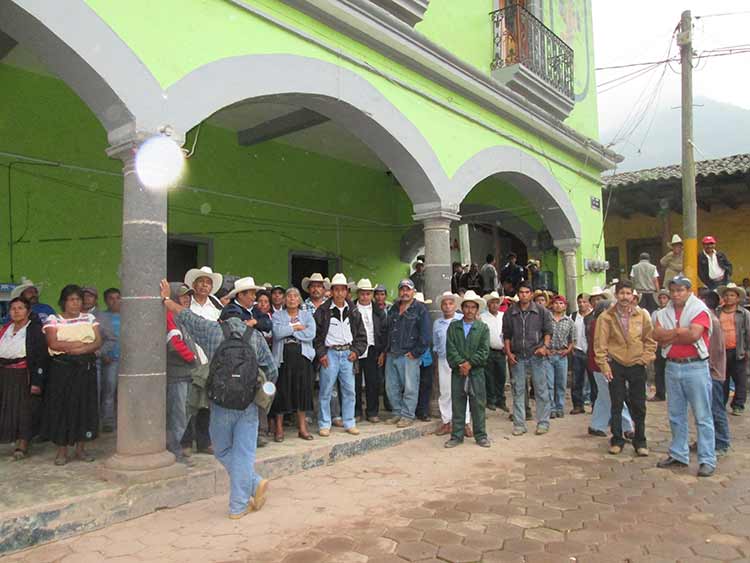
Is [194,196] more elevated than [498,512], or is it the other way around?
[194,196]

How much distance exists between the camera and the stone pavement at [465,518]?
151 inches

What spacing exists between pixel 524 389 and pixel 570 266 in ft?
16.6

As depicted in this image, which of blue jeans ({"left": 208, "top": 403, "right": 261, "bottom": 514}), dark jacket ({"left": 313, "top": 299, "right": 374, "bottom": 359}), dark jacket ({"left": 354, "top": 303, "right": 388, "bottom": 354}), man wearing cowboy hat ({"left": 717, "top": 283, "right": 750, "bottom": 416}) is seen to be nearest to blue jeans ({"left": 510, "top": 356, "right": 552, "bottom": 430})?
dark jacket ({"left": 354, "top": 303, "right": 388, "bottom": 354})

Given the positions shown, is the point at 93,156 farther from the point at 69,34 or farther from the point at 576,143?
the point at 576,143

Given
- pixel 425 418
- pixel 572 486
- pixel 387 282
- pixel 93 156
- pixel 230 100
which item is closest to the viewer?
pixel 572 486

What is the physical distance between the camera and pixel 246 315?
5.75 metres

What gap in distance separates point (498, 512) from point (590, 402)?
5148 mm

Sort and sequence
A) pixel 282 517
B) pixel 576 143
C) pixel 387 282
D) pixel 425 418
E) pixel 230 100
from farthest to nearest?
pixel 387 282 < pixel 576 143 < pixel 425 418 < pixel 230 100 < pixel 282 517

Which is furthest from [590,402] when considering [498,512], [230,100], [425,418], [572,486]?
[230,100]

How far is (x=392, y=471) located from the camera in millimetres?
5766

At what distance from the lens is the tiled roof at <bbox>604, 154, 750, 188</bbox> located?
12758 mm

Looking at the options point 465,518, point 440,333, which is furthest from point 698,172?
point 465,518

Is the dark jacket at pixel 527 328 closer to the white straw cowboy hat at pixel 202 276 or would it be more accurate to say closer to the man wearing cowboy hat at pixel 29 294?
the white straw cowboy hat at pixel 202 276

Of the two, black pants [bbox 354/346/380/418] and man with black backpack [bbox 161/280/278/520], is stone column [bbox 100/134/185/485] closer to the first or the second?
man with black backpack [bbox 161/280/278/520]
